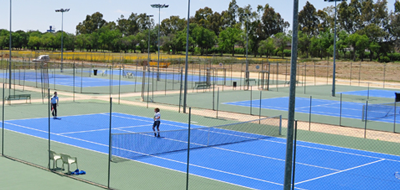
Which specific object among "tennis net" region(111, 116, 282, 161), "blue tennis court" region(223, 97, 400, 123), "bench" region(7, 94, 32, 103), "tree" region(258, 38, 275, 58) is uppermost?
"tree" region(258, 38, 275, 58)

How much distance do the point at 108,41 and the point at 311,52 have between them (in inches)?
2264

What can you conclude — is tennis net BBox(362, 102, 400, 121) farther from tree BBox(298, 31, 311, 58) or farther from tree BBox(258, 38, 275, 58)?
tree BBox(298, 31, 311, 58)

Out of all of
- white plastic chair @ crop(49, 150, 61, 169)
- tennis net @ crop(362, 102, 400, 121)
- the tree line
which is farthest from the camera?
the tree line

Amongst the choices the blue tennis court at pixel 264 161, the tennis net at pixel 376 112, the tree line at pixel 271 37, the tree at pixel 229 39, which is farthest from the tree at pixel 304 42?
the blue tennis court at pixel 264 161

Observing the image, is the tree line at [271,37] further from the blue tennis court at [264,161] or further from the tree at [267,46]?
the blue tennis court at [264,161]

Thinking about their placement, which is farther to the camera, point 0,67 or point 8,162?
point 0,67


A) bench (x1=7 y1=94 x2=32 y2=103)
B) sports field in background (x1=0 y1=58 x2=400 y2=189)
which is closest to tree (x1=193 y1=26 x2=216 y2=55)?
sports field in background (x1=0 y1=58 x2=400 y2=189)

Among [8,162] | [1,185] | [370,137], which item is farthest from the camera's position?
[370,137]

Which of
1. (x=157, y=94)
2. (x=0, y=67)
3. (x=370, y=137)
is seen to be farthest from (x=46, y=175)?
(x=0, y=67)

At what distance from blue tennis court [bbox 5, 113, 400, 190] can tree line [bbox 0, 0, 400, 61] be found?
85676mm

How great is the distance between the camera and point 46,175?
54.3 ft

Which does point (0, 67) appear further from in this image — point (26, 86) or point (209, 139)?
point (209, 139)

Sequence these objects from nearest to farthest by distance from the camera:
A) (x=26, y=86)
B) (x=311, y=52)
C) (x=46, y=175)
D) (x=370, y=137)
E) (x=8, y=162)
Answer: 1. (x=46, y=175)
2. (x=8, y=162)
3. (x=370, y=137)
4. (x=26, y=86)
5. (x=311, y=52)

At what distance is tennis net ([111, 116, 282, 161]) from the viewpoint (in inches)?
835
